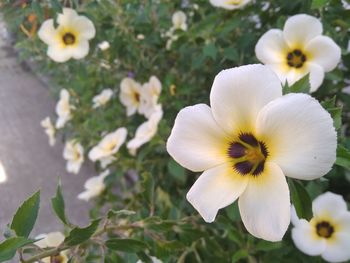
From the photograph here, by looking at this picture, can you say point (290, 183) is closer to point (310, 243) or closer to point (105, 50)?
point (310, 243)

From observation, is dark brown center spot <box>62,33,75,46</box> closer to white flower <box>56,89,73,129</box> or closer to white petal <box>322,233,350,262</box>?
white flower <box>56,89,73,129</box>

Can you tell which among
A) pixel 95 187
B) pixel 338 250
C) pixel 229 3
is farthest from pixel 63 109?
pixel 338 250

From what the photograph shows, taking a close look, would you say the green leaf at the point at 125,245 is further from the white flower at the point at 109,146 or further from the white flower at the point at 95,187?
the white flower at the point at 95,187

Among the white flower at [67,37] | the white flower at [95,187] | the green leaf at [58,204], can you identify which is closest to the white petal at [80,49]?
the white flower at [67,37]

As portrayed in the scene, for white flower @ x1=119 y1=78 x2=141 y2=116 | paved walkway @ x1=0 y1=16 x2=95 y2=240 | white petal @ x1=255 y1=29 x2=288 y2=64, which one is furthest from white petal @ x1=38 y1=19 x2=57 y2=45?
white petal @ x1=255 y1=29 x2=288 y2=64

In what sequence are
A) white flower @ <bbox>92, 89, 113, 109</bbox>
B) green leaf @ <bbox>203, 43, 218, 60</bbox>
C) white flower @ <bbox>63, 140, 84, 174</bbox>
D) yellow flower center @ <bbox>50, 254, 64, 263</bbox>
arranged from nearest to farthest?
yellow flower center @ <bbox>50, 254, 64, 263</bbox>
green leaf @ <bbox>203, 43, 218, 60</bbox>
white flower @ <bbox>63, 140, 84, 174</bbox>
white flower @ <bbox>92, 89, 113, 109</bbox>

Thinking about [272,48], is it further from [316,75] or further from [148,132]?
[148,132]

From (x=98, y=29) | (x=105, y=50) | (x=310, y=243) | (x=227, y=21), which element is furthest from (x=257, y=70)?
(x=105, y=50)
